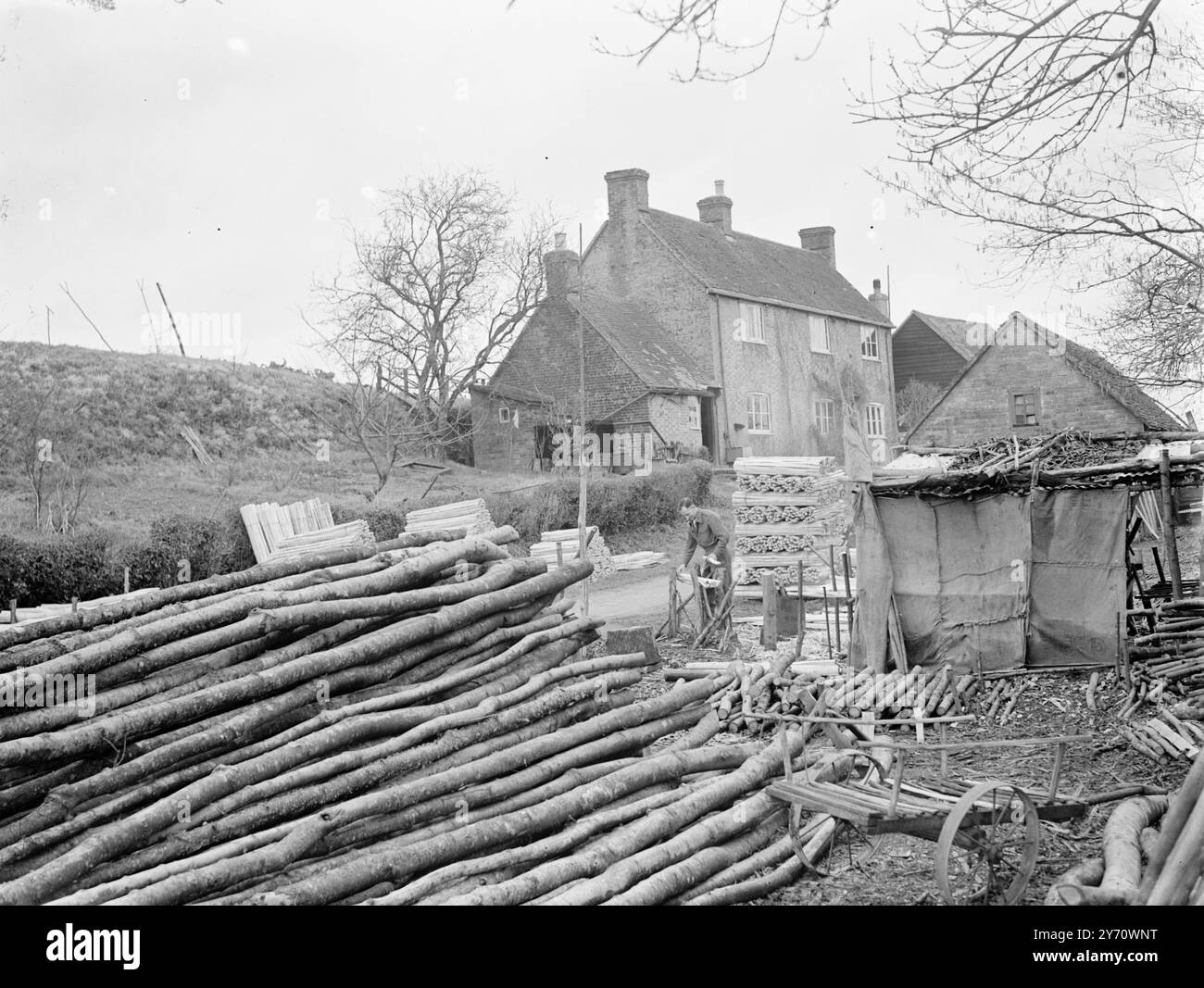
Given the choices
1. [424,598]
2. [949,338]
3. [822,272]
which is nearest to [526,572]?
[424,598]

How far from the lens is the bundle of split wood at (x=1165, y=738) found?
29.9 ft

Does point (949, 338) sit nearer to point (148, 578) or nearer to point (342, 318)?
point (342, 318)

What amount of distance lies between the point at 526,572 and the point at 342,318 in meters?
28.5

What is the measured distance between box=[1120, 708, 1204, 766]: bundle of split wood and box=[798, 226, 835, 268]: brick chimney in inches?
1467

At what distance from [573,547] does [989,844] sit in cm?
1565

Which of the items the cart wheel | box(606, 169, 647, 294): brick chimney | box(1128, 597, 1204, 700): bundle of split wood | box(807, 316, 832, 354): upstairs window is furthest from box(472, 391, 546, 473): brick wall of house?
the cart wheel

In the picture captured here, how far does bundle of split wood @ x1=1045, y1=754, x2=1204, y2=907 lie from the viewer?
174 inches

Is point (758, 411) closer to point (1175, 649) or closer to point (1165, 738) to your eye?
point (1175, 649)

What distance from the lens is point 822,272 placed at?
1726 inches

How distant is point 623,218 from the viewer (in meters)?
36.1

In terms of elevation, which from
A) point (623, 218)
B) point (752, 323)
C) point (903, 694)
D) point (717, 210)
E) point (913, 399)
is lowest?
point (903, 694)

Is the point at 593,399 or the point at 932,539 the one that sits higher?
the point at 593,399

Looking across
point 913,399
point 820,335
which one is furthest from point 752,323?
point 913,399

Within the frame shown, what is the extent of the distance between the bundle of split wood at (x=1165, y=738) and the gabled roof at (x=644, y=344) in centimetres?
2249
